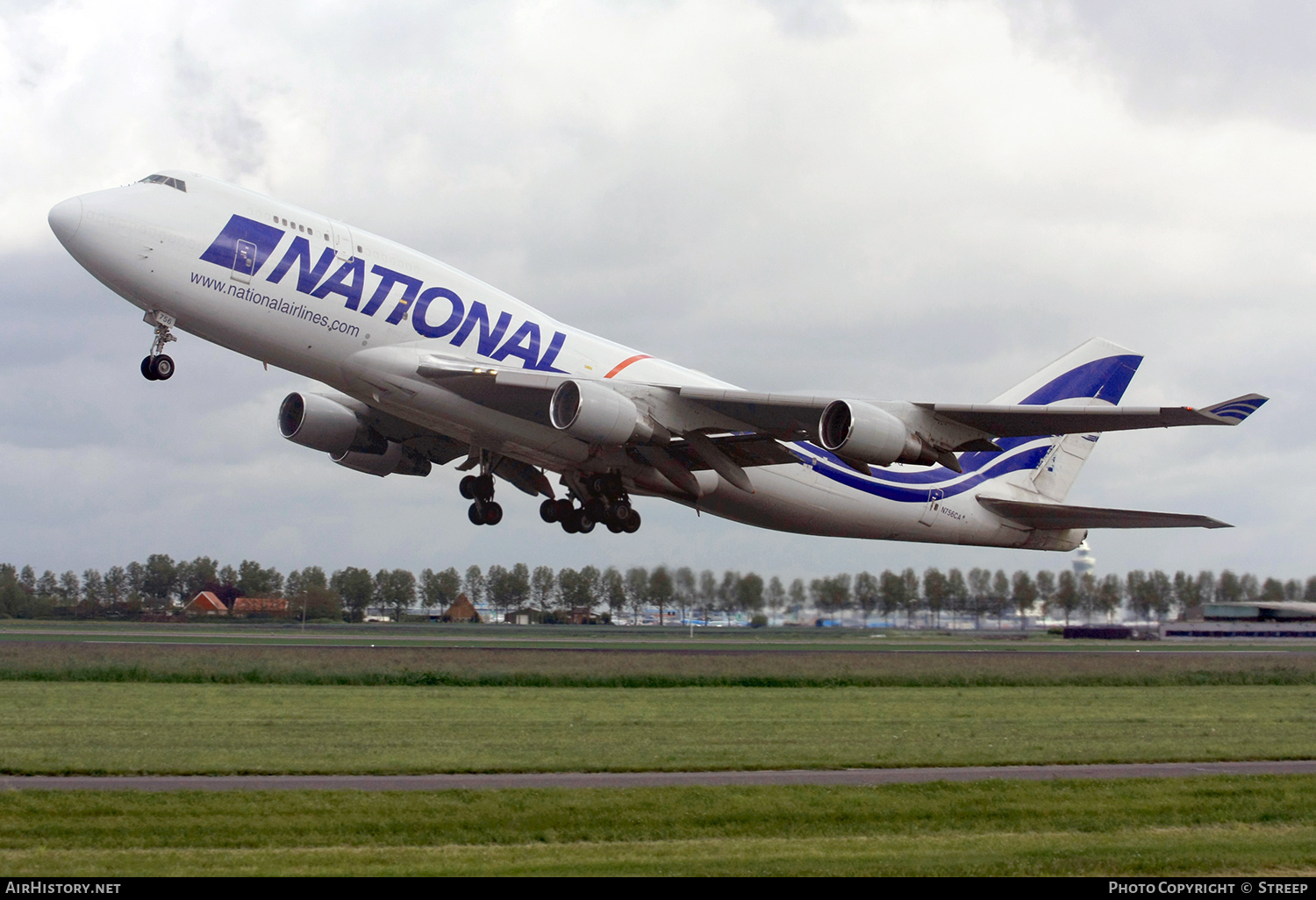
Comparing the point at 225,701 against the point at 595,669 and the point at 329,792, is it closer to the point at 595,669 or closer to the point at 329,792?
the point at 595,669

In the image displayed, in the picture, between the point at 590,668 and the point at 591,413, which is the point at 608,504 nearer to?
the point at 590,668

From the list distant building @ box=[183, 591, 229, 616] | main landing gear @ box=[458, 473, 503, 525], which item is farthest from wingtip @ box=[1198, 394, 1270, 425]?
distant building @ box=[183, 591, 229, 616]

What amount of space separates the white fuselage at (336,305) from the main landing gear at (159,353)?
0.74 feet

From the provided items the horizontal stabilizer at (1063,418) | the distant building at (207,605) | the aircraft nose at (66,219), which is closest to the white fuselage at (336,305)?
the aircraft nose at (66,219)

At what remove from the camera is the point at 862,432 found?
2667 centimetres

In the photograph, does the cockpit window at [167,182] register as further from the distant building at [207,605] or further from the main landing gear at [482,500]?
the distant building at [207,605]

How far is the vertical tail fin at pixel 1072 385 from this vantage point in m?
40.4

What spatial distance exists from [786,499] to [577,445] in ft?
24.0

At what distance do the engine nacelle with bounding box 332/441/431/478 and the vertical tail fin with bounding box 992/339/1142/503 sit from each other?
18.8 metres

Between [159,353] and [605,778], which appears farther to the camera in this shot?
[159,353]

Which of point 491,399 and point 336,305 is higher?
point 336,305

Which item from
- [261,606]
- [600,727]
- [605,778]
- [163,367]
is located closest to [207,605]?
[261,606]

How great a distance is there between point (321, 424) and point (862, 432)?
47.7 feet
